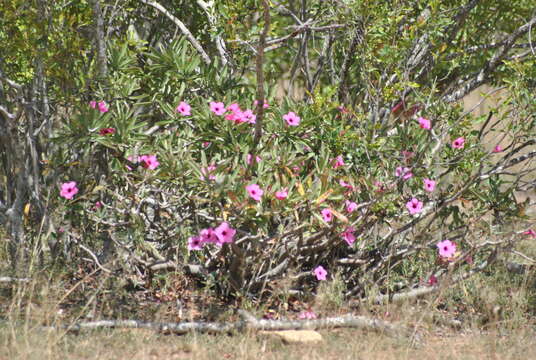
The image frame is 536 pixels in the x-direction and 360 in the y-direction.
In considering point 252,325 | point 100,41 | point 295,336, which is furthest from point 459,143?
point 100,41

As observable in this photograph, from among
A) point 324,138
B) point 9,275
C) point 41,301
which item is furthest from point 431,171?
point 9,275

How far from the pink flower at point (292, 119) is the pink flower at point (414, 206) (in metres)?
0.81

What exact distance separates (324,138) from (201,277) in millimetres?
1119

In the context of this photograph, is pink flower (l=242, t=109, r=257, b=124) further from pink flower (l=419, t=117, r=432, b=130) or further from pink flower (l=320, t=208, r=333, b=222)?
pink flower (l=419, t=117, r=432, b=130)

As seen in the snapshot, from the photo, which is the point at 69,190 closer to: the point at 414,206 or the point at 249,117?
the point at 249,117

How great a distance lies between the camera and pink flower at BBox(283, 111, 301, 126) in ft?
11.8

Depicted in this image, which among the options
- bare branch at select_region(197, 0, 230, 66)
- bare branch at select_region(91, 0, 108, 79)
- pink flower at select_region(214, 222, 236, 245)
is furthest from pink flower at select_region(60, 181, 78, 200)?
bare branch at select_region(197, 0, 230, 66)

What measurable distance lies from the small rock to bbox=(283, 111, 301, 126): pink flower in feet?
3.58

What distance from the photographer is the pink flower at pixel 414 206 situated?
12.6 ft

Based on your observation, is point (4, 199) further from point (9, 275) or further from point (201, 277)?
point (201, 277)

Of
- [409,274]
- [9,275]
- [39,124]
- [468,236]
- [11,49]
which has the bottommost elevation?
[9,275]

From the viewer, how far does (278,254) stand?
13.0 ft

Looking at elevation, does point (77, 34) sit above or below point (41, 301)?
above

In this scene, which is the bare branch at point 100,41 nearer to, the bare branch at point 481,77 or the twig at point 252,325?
the twig at point 252,325
